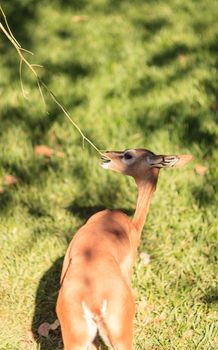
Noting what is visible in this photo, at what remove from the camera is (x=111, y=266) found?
3502 mm

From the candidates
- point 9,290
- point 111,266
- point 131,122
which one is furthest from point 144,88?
point 111,266

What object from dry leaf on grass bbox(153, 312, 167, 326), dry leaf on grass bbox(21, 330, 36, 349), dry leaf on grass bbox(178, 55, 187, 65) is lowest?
dry leaf on grass bbox(21, 330, 36, 349)

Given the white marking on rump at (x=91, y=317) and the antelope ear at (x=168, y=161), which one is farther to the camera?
the antelope ear at (x=168, y=161)

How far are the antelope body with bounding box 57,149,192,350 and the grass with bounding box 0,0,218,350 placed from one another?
70 cm

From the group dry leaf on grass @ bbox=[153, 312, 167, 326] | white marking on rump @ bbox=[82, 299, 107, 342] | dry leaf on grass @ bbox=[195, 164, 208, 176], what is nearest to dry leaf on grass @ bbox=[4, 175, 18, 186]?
dry leaf on grass @ bbox=[195, 164, 208, 176]

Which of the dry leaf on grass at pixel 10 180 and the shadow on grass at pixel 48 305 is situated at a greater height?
the shadow on grass at pixel 48 305

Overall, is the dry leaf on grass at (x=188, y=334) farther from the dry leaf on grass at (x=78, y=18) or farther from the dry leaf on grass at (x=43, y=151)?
the dry leaf on grass at (x=78, y=18)

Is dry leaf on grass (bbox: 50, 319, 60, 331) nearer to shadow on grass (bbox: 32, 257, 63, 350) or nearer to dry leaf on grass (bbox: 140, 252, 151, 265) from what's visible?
shadow on grass (bbox: 32, 257, 63, 350)

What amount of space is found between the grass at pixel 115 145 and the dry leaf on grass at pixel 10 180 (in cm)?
5

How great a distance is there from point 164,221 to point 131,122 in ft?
4.50

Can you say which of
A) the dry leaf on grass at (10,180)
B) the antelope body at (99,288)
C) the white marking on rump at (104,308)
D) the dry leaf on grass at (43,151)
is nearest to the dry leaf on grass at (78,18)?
the dry leaf on grass at (43,151)

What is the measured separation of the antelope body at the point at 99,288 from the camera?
326 centimetres

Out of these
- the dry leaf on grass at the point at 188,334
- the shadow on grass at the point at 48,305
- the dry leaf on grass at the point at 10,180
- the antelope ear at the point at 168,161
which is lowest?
the dry leaf on grass at the point at 10,180

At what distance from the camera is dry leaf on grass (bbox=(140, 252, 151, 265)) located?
15.6 feet
